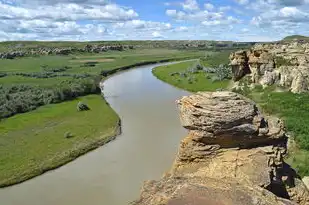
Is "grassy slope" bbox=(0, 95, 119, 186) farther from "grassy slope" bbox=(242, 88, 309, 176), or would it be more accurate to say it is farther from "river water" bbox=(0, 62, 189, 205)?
"grassy slope" bbox=(242, 88, 309, 176)

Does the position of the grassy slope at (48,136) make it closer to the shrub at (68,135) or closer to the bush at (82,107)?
the shrub at (68,135)

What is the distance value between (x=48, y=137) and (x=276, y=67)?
28.1m

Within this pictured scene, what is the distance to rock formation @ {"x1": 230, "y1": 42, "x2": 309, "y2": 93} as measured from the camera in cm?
4622

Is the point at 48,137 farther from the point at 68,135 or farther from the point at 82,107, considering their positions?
the point at 82,107

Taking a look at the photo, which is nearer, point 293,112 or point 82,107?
point 293,112

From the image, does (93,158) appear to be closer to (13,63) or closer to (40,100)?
(40,100)

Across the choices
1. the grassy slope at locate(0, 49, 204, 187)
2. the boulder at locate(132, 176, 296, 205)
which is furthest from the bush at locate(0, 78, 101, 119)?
the boulder at locate(132, 176, 296, 205)

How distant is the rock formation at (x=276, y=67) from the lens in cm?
4622

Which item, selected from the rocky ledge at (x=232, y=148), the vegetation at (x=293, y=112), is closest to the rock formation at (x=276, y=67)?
the vegetation at (x=293, y=112)

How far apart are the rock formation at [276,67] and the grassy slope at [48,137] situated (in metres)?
17.7

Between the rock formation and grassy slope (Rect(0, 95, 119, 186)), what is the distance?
1772 cm

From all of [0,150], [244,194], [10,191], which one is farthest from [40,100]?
[244,194]

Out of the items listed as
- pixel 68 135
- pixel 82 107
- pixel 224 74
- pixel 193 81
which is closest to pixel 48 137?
pixel 68 135

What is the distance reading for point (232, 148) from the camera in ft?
42.4
